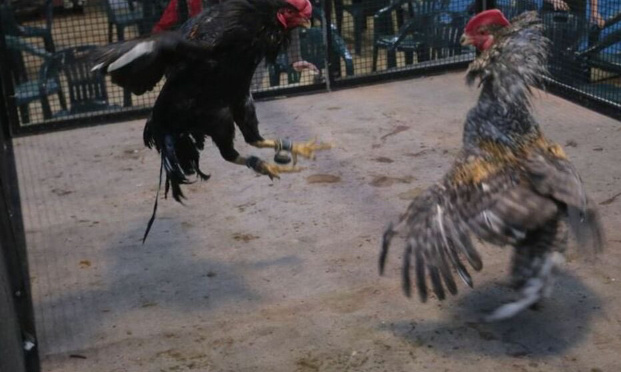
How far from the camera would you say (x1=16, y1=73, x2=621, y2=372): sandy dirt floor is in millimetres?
3441

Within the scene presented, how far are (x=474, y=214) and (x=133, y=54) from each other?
1513 mm

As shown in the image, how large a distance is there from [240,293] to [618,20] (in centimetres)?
344

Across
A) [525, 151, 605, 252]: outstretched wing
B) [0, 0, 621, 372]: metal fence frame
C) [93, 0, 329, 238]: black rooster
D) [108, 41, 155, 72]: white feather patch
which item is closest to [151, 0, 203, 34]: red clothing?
[0, 0, 621, 372]: metal fence frame

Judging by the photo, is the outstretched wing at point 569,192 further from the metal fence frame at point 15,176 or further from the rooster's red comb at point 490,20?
the metal fence frame at point 15,176

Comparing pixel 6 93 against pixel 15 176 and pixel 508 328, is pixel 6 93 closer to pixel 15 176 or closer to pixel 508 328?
pixel 15 176

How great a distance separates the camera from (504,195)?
3.15 m

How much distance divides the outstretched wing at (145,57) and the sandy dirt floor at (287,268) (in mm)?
1009

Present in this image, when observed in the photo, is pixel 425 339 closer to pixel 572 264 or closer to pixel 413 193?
pixel 572 264

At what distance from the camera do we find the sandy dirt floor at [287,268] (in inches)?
135

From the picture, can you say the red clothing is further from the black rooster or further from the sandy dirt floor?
the black rooster

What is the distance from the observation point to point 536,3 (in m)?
6.45

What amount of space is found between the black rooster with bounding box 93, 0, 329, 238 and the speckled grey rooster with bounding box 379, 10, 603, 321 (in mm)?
886

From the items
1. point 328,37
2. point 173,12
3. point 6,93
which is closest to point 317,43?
point 328,37

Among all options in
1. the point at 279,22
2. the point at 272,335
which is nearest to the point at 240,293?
the point at 272,335
